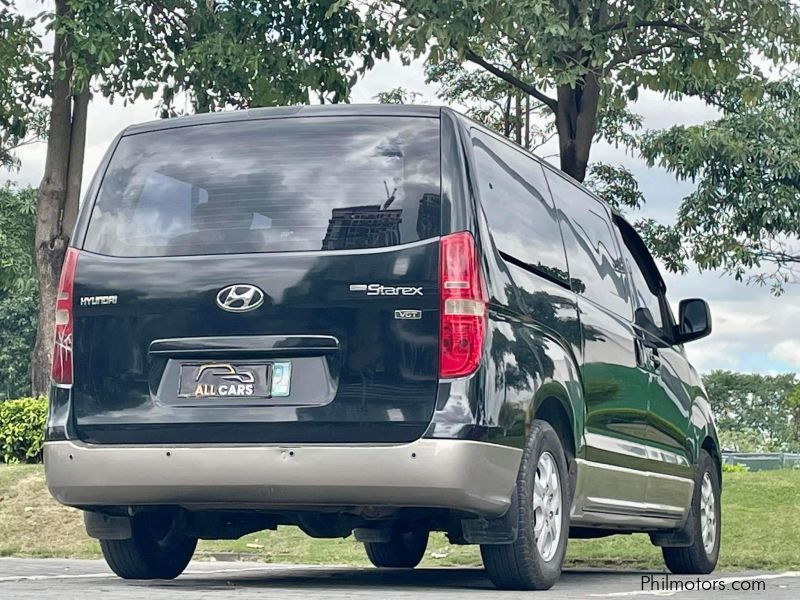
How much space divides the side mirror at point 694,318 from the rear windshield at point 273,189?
3508 millimetres

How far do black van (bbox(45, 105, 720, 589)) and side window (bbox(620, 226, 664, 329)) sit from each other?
1.76m

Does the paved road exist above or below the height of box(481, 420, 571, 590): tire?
below

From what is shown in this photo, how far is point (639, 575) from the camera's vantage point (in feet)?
32.8

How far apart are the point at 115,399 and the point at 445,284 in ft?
5.08

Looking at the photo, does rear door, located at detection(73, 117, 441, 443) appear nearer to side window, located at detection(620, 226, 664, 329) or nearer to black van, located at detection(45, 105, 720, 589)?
black van, located at detection(45, 105, 720, 589)

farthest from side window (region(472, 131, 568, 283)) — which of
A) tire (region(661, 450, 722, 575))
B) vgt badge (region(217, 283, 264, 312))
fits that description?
tire (region(661, 450, 722, 575))

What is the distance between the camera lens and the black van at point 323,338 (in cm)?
644

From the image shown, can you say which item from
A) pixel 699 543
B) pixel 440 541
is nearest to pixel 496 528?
pixel 699 543

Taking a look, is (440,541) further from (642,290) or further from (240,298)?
(240,298)

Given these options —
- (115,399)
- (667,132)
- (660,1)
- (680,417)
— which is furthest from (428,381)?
(667,132)

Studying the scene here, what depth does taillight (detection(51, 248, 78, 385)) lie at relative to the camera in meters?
6.96

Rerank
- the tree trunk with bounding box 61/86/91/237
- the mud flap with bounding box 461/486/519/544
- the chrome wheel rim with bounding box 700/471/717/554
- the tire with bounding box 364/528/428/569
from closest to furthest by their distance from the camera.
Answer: the mud flap with bounding box 461/486/519/544 < the chrome wheel rim with bounding box 700/471/717/554 < the tire with bounding box 364/528/428/569 < the tree trunk with bounding box 61/86/91/237

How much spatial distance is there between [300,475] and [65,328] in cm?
136

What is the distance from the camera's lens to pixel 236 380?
21.6 feet
